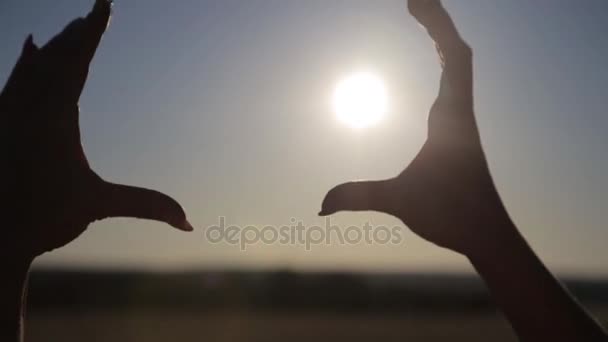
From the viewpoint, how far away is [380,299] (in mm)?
63031

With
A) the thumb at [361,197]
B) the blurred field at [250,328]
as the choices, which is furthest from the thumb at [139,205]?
the blurred field at [250,328]

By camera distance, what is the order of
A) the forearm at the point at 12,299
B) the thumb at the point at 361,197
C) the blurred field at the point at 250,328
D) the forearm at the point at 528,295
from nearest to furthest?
the forearm at the point at 528,295, the thumb at the point at 361,197, the forearm at the point at 12,299, the blurred field at the point at 250,328

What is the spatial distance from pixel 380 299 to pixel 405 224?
61.5 m

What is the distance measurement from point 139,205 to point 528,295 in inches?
58.7

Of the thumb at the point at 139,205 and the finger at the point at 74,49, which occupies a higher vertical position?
the finger at the point at 74,49

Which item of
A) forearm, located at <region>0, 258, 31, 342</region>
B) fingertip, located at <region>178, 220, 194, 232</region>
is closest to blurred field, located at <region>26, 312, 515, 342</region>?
forearm, located at <region>0, 258, 31, 342</region>

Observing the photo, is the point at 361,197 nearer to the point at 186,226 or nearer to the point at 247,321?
the point at 186,226

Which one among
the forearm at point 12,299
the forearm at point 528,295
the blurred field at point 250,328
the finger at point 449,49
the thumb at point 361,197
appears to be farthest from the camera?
the blurred field at point 250,328

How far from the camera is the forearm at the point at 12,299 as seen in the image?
114 inches

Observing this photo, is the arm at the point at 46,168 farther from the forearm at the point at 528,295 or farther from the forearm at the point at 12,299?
the forearm at the point at 528,295

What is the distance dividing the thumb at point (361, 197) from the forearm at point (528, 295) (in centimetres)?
38

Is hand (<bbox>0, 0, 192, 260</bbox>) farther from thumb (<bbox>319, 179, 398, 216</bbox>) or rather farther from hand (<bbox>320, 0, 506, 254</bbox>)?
hand (<bbox>320, 0, 506, 254</bbox>)

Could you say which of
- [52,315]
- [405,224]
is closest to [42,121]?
[405,224]

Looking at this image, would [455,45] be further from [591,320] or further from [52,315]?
[52,315]
